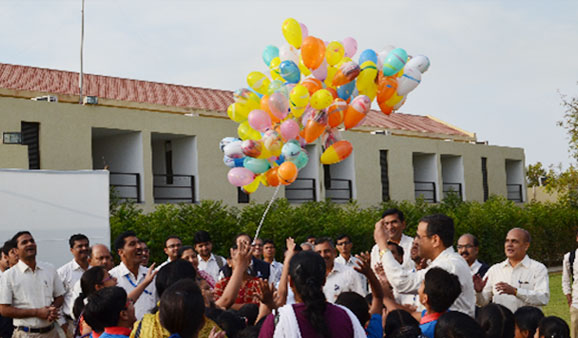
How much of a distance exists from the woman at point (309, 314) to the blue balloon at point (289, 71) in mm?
5600

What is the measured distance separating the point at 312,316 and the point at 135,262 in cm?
341

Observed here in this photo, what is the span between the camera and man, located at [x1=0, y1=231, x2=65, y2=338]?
7027 millimetres

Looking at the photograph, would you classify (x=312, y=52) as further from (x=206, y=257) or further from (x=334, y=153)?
(x=206, y=257)

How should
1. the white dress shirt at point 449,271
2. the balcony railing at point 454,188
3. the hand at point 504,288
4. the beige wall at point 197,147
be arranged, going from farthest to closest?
the balcony railing at point 454,188 → the beige wall at point 197,147 → the hand at point 504,288 → the white dress shirt at point 449,271

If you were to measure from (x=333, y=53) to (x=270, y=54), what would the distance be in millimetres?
999

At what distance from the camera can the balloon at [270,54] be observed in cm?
973

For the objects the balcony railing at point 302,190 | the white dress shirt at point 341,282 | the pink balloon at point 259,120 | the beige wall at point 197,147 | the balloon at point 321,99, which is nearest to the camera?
the white dress shirt at point 341,282

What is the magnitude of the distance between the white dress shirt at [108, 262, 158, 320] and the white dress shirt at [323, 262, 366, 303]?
1.78 m

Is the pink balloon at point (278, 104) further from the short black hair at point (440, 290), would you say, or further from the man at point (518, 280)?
the short black hair at point (440, 290)

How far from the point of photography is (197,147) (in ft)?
64.8

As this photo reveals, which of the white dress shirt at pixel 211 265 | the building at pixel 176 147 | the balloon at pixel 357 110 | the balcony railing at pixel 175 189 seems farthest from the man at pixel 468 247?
the balcony railing at pixel 175 189

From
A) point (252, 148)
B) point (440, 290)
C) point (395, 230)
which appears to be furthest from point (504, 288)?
point (252, 148)

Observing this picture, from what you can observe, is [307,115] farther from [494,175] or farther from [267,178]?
[494,175]

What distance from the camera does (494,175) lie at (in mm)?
30359
